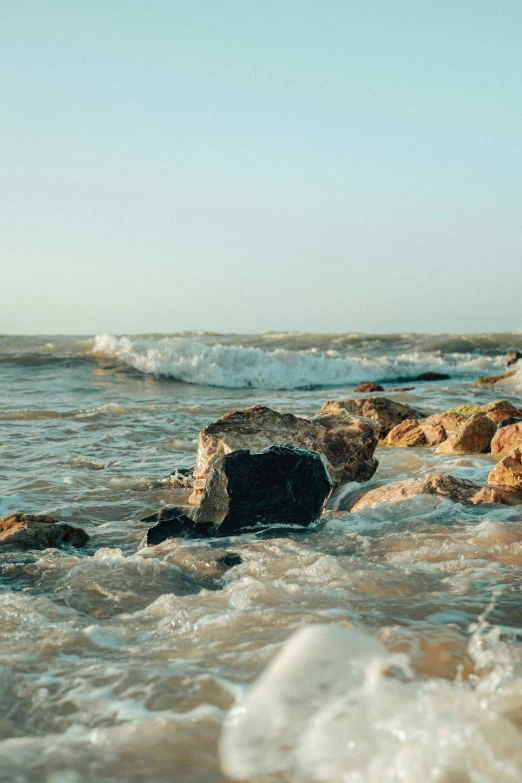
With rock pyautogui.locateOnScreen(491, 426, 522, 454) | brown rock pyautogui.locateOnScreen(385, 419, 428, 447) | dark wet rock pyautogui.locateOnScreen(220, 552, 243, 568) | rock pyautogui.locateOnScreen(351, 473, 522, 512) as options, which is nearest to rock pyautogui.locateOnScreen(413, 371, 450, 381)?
brown rock pyautogui.locateOnScreen(385, 419, 428, 447)

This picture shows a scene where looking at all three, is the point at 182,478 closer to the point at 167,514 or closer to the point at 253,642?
the point at 167,514

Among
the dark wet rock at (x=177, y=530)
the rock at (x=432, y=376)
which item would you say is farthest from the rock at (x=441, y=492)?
the rock at (x=432, y=376)

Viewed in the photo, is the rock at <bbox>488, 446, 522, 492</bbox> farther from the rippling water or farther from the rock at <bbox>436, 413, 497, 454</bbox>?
the rock at <bbox>436, 413, 497, 454</bbox>

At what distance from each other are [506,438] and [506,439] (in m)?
0.01

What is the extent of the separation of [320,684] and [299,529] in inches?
87.7

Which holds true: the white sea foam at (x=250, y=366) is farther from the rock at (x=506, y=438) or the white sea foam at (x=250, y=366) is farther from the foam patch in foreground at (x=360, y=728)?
the foam patch in foreground at (x=360, y=728)

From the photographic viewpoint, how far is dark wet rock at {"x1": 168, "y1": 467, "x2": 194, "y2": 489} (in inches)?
217

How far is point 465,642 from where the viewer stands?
2.27m

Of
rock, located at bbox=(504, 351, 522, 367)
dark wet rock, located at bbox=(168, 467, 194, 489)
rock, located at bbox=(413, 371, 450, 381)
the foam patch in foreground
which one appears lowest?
dark wet rock, located at bbox=(168, 467, 194, 489)

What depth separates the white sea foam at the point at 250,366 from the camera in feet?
63.9

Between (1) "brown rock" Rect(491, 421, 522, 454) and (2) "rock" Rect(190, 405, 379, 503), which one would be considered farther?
(1) "brown rock" Rect(491, 421, 522, 454)

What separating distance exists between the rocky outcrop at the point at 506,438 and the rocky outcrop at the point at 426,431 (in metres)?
0.53

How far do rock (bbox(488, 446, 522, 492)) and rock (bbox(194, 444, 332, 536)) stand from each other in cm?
115

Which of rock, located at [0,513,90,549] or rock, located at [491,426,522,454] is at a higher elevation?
rock, located at [491,426,522,454]
